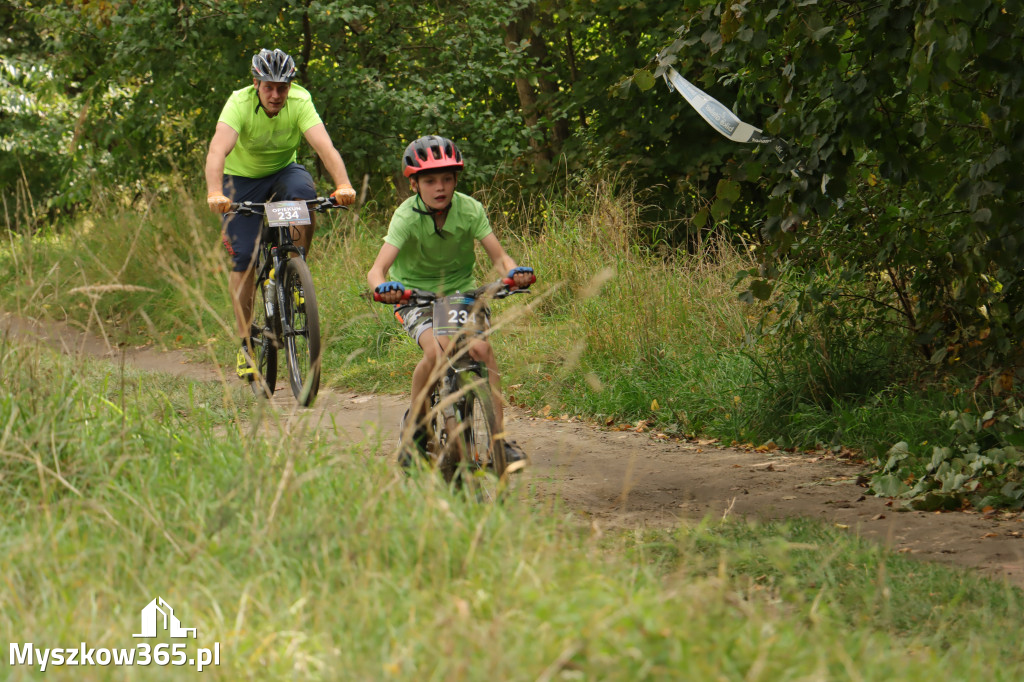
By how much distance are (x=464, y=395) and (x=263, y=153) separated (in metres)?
3.26

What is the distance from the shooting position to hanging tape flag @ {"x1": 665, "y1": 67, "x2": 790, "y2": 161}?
5.34 metres

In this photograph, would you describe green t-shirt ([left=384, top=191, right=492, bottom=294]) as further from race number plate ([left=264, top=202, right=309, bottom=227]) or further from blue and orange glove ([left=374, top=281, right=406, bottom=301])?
race number plate ([left=264, top=202, right=309, bottom=227])

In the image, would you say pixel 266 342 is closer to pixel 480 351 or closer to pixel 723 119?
pixel 480 351

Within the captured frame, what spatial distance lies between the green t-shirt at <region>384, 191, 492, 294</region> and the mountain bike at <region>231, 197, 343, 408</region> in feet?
4.66

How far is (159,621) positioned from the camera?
9.18ft

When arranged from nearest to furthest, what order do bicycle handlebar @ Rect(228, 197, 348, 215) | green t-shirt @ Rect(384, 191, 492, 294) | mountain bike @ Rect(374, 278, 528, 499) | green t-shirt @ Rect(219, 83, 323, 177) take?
mountain bike @ Rect(374, 278, 528, 499) < green t-shirt @ Rect(384, 191, 492, 294) < bicycle handlebar @ Rect(228, 197, 348, 215) < green t-shirt @ Rect(219, 83, 323, 177)

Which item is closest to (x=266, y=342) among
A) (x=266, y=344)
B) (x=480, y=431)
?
(x=266, y=344)

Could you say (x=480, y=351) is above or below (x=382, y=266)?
below

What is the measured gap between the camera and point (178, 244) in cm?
1184

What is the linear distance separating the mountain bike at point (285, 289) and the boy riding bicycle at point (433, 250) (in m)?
1.47

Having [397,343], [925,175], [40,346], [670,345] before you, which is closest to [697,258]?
[670,345]

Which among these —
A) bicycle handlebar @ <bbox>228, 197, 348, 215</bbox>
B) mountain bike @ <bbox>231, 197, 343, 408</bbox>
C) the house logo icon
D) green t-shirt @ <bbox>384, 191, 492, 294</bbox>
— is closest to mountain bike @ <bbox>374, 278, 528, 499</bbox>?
green t-shirt @ <bbox>384, 191, 492, 294</bbox>

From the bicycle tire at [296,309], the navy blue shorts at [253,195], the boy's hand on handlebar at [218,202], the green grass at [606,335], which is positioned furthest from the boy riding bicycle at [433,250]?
the navy blue shorts at [253,195]

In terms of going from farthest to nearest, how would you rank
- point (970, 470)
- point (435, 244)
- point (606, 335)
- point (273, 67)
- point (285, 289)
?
point (606, 335) → point (285, 289) → point (273, 67) → point (970, 470) → point (435, 244)
